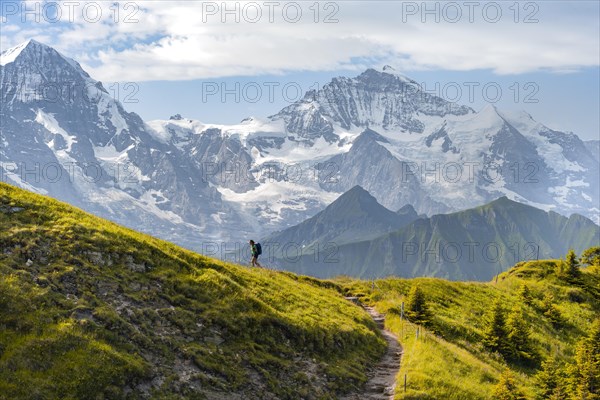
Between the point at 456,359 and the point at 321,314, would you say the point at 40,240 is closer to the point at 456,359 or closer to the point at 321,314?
the point at 321,314

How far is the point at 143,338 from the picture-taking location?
86.5 feet

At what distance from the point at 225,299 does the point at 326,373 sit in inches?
268

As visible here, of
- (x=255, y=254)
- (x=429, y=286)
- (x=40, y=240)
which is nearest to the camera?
(x=40, y=240)

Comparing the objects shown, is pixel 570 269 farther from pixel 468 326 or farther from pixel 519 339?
pixel 519 339

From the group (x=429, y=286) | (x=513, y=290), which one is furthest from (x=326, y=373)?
(x=513, y=290)

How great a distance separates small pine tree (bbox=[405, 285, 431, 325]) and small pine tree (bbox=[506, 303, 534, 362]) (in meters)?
6.79

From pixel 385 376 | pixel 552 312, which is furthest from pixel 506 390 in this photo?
pixel 552 312

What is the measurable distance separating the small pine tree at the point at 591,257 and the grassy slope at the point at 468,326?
387cm

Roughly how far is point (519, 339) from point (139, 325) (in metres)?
32.9

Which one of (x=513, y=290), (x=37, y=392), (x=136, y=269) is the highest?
(x=136, y=269)

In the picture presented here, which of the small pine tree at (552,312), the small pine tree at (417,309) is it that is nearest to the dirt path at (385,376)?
the small pine tree at (417,309)

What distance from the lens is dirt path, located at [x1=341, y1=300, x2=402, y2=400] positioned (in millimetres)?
31562

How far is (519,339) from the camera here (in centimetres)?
4797

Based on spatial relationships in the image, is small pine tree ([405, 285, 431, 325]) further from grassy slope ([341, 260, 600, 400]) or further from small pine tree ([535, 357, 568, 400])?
small pine tree ([535, 357, 568, 400])
